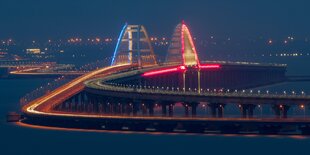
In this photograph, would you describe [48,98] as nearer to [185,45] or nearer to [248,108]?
[248,108]

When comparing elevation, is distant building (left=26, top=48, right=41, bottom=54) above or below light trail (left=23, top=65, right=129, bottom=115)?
above

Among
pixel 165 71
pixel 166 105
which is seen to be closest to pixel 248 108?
pixel 166 105

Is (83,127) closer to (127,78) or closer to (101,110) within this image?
(101,110)

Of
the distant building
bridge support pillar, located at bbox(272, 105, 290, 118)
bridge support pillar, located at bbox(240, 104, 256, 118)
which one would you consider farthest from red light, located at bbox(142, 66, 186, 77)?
the distant building

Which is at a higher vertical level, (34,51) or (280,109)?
(34,51)

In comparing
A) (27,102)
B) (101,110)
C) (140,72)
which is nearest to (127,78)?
(140,72)

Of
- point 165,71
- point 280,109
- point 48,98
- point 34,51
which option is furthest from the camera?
point 34,51

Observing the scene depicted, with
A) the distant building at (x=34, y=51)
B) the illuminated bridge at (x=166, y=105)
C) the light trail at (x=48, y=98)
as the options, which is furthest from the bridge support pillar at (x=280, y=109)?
the distant building at (x=34, y=51)

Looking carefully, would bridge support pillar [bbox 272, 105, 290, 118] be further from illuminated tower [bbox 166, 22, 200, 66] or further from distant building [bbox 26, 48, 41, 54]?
distant building [bbox 26, 48, 41, 54]
